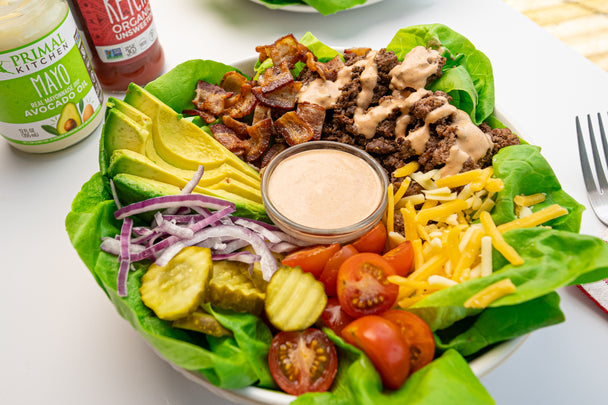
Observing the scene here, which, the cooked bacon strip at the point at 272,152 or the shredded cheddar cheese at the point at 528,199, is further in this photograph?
the cooked bacon strip at the point at 272,152

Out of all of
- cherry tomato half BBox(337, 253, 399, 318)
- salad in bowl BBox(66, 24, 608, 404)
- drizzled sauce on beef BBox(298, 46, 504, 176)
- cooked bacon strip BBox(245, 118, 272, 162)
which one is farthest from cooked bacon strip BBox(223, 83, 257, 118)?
cherry tomato half BBox(337, 253, 399, 318)

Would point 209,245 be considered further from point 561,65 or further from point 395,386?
point 561,65

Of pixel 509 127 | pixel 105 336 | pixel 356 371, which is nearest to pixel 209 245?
pixel 105 336

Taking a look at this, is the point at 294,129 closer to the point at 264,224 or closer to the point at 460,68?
the point at 264,224

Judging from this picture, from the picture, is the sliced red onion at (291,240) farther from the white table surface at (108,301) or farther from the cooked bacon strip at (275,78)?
the cooked bacon strip at (275,78)

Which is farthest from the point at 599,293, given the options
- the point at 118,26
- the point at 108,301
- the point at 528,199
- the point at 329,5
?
the point at 118,26

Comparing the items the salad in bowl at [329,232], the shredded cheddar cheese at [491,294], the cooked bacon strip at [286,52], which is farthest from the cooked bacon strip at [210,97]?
the shredded cheddar cheese at [491,294]
